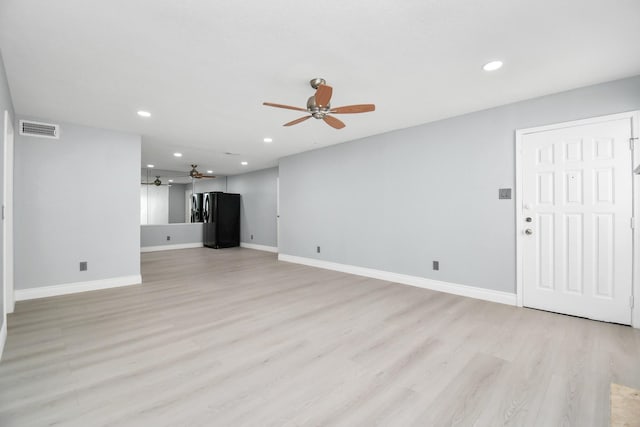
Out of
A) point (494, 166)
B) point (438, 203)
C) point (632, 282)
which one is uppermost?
point (494, 166)

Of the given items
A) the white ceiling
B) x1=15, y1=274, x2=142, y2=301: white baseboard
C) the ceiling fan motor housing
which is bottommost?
x1=15, y1=274, x2=142, y2=301: white baseboard

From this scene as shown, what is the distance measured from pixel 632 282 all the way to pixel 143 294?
581 cm

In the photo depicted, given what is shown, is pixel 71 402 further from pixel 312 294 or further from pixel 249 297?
pixel 312 294

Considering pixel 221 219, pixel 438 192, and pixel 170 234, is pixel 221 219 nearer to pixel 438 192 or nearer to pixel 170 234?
pixel 170 234

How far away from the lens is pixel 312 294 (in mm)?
3957

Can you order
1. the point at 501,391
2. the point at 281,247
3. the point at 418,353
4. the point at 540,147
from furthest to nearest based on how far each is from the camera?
the point at 281,247, the point at 540,147, the point at 418,353, the point at 501,391

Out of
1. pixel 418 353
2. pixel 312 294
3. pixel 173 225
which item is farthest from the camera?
pixel 173 225

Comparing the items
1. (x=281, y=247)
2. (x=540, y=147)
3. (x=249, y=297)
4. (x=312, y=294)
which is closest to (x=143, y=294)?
(x=249, y=297)

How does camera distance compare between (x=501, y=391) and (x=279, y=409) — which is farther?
(x=501, y=391)

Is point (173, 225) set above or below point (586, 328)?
above

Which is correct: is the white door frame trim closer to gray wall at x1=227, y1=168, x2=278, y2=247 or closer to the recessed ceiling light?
the recessed ceiling light

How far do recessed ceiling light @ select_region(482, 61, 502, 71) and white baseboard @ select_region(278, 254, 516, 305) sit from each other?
2.63m

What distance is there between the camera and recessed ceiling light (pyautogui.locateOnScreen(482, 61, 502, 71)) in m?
2.49

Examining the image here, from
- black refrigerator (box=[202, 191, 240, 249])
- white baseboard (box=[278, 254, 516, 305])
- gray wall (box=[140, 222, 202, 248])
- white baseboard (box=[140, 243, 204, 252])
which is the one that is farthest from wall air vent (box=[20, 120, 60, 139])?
black refrigerator (box=[202, 191, 240, 249])
